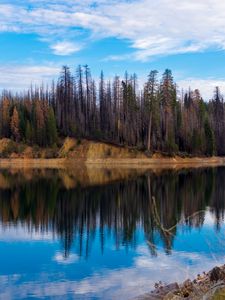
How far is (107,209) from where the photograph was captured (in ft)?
126

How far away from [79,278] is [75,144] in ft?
318

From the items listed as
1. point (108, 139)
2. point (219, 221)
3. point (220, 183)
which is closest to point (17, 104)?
point (108, 139)

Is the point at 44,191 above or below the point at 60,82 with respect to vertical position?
below

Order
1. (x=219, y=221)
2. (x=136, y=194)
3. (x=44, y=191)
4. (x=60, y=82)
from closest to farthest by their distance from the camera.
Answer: (x=219, y=221)
(x=136, y=194)
(x=44, y=191)
(x=60, y=82)

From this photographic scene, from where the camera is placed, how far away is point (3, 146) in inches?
4599

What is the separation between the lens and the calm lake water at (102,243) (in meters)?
18.1

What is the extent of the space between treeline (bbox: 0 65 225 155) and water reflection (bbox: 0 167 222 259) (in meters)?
56.4

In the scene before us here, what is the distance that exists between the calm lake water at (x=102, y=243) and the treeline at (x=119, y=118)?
6964cm

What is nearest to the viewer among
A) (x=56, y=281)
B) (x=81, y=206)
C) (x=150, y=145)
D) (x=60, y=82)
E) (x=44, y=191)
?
(x=56, y=281)

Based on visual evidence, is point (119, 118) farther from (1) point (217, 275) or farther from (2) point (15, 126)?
(1) point (217, 275)

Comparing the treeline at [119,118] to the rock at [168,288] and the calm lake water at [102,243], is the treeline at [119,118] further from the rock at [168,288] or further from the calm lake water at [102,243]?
the rock at [168,288]

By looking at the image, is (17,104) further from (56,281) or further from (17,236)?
(56,281)

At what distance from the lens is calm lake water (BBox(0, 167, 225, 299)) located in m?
18.1

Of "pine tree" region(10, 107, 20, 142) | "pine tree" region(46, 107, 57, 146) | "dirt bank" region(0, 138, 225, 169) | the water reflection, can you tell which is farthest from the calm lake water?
"pine tree" region(10, 107, 20, 142)
